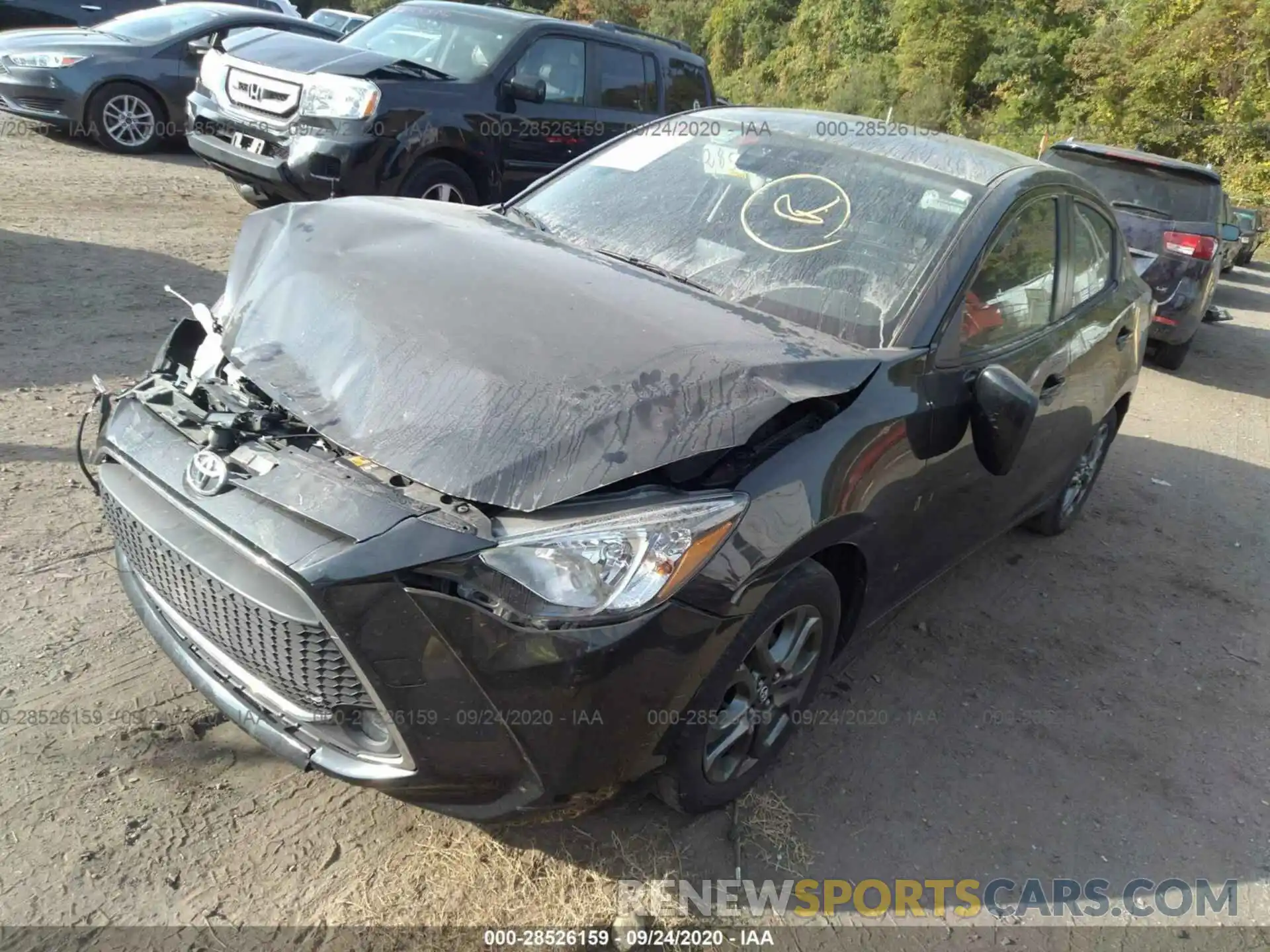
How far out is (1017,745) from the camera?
3.29m

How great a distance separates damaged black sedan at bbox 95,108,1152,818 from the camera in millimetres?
2008

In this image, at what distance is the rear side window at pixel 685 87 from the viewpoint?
879 centimetres

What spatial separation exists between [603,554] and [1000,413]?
1466 mm

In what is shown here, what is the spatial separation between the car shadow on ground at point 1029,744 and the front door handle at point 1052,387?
99 centimetres

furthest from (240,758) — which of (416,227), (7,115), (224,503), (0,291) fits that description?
(7,115)

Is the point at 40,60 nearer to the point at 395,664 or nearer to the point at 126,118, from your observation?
the point at 126,118

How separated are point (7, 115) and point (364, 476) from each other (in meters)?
10.8

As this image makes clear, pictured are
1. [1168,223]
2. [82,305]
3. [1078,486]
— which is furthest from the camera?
[1168,223]

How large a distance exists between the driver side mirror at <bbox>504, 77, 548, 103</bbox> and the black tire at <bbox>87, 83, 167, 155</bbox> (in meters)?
4.27

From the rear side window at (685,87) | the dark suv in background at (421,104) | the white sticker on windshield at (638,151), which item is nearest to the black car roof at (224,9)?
the dark suv in background at (421,104)

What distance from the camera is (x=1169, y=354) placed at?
868 centimetres

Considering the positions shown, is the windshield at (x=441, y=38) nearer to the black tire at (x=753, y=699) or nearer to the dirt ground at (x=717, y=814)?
the dirt ground at (x=717, y=814)

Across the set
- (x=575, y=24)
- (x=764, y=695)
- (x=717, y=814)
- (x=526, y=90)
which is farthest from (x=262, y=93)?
(x=717, y=814)

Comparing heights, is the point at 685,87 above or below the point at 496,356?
below
